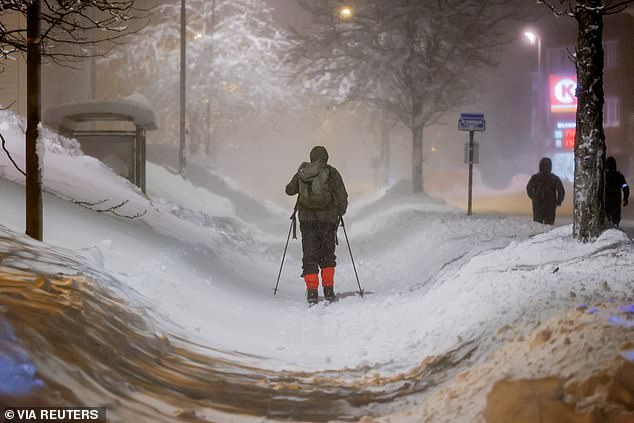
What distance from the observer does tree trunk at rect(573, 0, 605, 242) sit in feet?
34.9

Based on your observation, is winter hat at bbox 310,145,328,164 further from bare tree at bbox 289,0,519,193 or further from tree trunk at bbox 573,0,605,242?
bare tree at bbox 289,0,519,193

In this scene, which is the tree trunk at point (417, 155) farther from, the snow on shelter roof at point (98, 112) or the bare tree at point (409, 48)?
the snow on shelter roof at point (98, 112)

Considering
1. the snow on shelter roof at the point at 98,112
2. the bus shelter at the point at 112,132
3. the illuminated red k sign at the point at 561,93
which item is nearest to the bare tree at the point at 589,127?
the snow on shelter roof at the point at 98,112

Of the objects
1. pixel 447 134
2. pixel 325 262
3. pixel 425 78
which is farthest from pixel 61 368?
pixel 447 134

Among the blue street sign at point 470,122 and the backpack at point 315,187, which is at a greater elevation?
the blue street sign at point 470,122

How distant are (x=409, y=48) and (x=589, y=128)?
19099 mm

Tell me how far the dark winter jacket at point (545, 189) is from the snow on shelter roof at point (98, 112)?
8997 mm

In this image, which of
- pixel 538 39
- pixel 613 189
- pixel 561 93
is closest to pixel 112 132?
pixel 613 189

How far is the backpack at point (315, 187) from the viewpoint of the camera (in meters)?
11.0

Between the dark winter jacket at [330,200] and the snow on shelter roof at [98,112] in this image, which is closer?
the dark winter jacket at [330,200]

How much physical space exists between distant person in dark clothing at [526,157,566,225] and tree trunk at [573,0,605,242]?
5354mm

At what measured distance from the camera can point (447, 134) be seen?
10506cm

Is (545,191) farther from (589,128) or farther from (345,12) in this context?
(345,12)

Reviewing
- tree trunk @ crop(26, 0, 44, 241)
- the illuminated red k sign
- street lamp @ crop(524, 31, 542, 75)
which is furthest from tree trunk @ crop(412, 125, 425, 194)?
the illuminated red k sign
